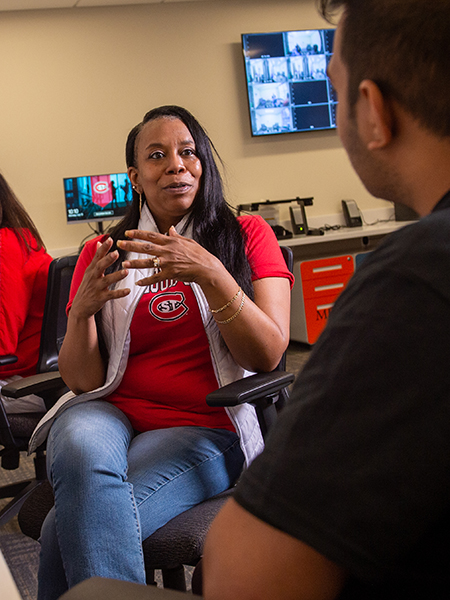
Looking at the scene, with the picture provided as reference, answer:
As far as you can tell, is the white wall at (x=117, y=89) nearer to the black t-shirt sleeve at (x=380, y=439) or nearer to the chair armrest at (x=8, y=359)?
the chair armrest at (x=8, y=359)

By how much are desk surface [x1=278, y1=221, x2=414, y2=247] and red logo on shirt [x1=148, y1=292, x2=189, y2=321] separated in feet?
9.32

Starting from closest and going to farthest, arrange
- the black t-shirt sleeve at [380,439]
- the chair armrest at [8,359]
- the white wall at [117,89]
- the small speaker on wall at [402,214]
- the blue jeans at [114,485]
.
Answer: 1. the black t-shirt sleeve at [380,439]
2. the blue jeans at [114,485]
3. the chair armrest at [8,359]
4. the white wall at [117,89]
5. the small speaker on wall at [402,214]

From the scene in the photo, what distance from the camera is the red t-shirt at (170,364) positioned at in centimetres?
145

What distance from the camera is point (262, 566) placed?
48 cm

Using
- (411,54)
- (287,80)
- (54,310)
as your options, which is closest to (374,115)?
(411,54)

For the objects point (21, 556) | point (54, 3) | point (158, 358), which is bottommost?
point (21, 556)

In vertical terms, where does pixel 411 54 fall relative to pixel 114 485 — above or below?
above

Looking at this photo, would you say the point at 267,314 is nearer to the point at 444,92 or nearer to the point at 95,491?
the point at 95,491

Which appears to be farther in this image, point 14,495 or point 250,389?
point 14,495

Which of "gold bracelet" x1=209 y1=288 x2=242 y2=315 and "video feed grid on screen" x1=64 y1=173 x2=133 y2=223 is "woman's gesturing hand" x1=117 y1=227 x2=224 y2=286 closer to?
"gold bracelet" x1=209 y1=288 x2=242 y2=315

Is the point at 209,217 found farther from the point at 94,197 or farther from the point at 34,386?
the point at 94,197

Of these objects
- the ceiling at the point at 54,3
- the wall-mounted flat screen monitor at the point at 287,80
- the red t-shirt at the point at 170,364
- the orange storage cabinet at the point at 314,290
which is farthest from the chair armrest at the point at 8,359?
the wall-mounted flat screen monitor at the point at 287,80

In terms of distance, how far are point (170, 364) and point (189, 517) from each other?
409 mm

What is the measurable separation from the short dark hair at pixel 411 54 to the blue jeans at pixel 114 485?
0.89 m
